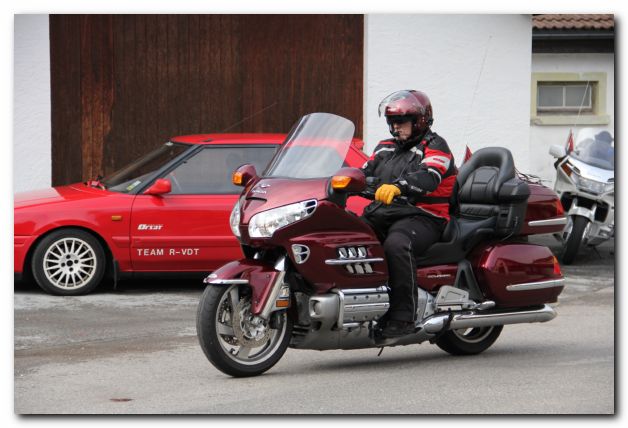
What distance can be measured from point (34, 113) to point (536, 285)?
25.7 ft

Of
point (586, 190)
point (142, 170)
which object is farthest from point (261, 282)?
point (586, 190)

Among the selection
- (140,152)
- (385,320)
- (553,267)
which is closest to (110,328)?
(385,320)

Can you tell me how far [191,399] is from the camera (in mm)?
6836

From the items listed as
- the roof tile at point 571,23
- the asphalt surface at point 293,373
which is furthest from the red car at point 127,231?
the roof tile at point 571,23

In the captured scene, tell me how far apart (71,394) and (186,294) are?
176 inches

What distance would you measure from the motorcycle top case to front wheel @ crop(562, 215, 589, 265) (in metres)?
5.74

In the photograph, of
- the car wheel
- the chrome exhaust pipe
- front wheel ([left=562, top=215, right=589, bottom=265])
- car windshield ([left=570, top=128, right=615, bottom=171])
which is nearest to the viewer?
the chrome exhaust pipe

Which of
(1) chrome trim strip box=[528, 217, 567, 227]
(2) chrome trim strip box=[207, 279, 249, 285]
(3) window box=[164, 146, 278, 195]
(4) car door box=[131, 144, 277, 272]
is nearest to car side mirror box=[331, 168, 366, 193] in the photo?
(2) chrome trim strip box=[207, 279, 249, 285]

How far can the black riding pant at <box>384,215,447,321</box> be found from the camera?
755cm

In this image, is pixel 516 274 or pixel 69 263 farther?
pixel 69 263

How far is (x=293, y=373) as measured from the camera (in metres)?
7.67

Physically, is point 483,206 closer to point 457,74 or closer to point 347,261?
point 347,261

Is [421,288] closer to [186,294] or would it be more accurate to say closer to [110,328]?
[110,328]

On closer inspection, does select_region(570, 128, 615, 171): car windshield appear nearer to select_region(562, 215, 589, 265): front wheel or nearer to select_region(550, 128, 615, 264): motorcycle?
select_region(550, 128, 615, 264): motorcycle
